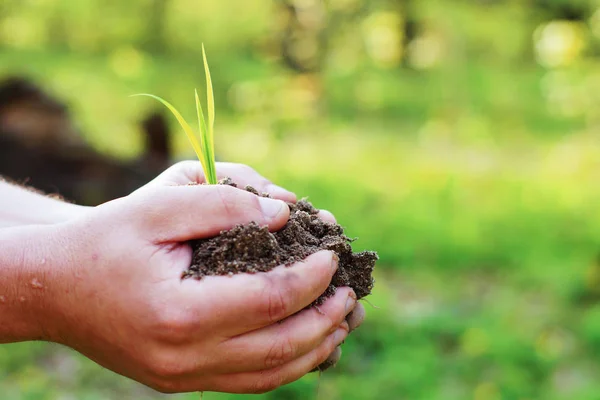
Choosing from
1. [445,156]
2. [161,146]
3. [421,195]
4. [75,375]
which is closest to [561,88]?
[445,156]

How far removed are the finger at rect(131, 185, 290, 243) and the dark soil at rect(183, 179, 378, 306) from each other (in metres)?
0.03

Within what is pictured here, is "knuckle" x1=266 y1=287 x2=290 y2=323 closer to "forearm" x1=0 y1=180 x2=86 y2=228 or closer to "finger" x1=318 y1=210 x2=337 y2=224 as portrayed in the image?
"finger" x1=318 y1=210 x2=337 y2=224

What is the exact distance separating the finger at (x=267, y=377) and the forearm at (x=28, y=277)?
0.39m

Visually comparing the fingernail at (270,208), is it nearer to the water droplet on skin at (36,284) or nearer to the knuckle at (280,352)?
the knuckle at (280,352)

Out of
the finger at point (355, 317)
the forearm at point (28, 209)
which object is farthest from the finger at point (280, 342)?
the forearm at point (28, 209)

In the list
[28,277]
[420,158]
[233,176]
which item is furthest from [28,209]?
[420,158]

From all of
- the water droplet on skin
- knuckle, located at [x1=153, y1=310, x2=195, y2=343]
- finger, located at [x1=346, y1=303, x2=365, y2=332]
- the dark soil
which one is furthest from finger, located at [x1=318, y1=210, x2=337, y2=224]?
the water droplet on skin

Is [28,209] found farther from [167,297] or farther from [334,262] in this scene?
[334,262]

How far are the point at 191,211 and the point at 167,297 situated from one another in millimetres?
182

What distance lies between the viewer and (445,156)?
8.55 metres

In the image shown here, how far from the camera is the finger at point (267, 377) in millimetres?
1389

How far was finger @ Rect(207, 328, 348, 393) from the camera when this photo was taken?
4.56ft

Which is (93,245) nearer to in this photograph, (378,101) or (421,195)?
(421,195)

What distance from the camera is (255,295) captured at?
1.29 m
